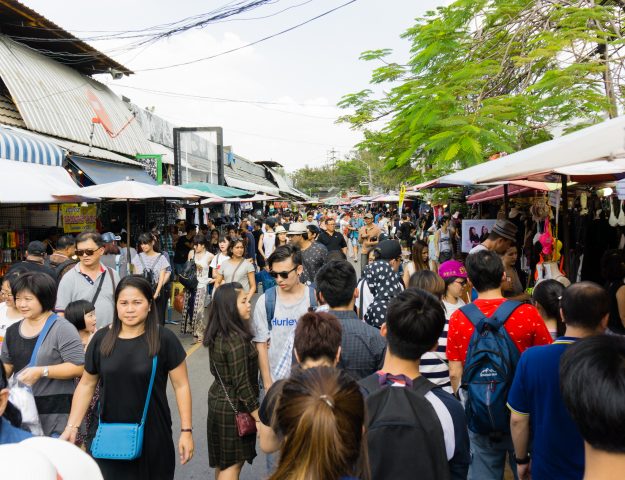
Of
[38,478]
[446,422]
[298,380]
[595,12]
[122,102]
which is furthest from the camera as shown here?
[122,102]

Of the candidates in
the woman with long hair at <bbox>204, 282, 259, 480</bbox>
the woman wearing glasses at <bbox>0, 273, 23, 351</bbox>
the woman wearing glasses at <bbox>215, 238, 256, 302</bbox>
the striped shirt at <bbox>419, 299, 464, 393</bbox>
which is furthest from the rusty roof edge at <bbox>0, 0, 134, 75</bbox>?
the striped shirt at <bbox>419, 299, 464, 393</bbox>

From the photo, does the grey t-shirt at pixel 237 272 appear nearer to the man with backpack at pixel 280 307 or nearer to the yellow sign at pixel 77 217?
the man with backpack at pixel 280 307

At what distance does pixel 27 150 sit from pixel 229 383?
7.26 m

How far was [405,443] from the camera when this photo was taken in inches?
78.2

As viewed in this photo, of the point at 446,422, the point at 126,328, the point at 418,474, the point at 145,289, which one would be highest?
the point at 145,289

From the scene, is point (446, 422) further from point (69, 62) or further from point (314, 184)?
point (314, 184)

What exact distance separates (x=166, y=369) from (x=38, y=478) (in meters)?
1.95

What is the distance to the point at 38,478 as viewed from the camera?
118 centimetres

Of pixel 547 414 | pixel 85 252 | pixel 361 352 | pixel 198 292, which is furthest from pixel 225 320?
pixel 198 292

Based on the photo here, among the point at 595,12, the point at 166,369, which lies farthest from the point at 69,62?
the point at 166,369

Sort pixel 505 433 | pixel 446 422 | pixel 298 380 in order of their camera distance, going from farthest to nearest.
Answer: pixel 505 433 → pixel 446 422 → pixel 298 380

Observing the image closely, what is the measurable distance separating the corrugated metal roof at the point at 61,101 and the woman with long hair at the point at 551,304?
10.5m

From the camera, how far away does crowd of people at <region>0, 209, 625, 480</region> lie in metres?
1.59

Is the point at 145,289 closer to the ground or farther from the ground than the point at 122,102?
closer to the ground
